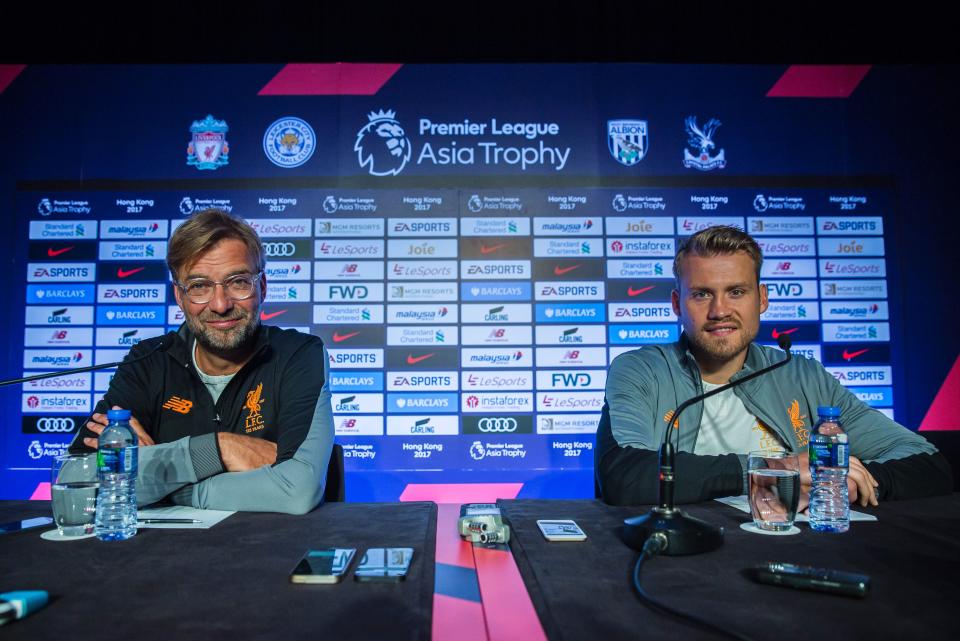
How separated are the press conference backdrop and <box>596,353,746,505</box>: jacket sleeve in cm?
139

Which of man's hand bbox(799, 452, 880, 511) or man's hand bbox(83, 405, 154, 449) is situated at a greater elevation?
man's hand bbox(83, 405, 154, 449)

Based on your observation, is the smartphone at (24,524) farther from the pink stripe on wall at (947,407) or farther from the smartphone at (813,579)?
the pink stripe on wall at (947,407)

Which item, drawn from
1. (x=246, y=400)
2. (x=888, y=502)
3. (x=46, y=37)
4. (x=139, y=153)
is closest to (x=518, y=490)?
(x=246, y=400)

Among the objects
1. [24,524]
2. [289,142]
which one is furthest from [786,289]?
Answer: [24,524]

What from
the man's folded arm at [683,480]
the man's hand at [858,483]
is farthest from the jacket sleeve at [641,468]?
the man's hand at [858,483]

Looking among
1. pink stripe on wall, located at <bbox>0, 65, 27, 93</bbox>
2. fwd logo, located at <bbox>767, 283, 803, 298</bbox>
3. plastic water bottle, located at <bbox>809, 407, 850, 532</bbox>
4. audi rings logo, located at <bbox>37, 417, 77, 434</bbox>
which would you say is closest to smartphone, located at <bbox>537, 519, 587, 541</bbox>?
plastic water bottle, located at <bbox>809, 407, 850, 532</bbox>

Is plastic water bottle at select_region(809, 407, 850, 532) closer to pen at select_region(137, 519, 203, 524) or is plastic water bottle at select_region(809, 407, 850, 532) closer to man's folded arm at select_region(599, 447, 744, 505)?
man's folded arm at select_region(599, 447, 744, 505)

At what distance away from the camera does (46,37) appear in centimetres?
324

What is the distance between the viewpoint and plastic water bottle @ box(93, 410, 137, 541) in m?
1.08

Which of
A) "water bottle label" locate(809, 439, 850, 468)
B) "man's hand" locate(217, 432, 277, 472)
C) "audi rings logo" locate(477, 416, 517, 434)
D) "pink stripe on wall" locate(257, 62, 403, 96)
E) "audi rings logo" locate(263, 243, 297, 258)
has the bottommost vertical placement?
"audi rings logo" locate(477, 416, 517, 434)

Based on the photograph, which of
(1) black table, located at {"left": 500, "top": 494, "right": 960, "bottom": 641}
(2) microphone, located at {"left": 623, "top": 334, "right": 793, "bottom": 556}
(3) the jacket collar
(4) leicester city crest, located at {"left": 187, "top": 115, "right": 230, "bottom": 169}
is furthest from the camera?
(4) leicester city crest, located at {"left": 187, "top": 115, "right": 230, "bottom": 169}

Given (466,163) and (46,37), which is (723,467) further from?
(46,37)

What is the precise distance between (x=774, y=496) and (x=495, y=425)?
199 cm

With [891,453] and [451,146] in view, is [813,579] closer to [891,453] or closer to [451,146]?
[891,453]
